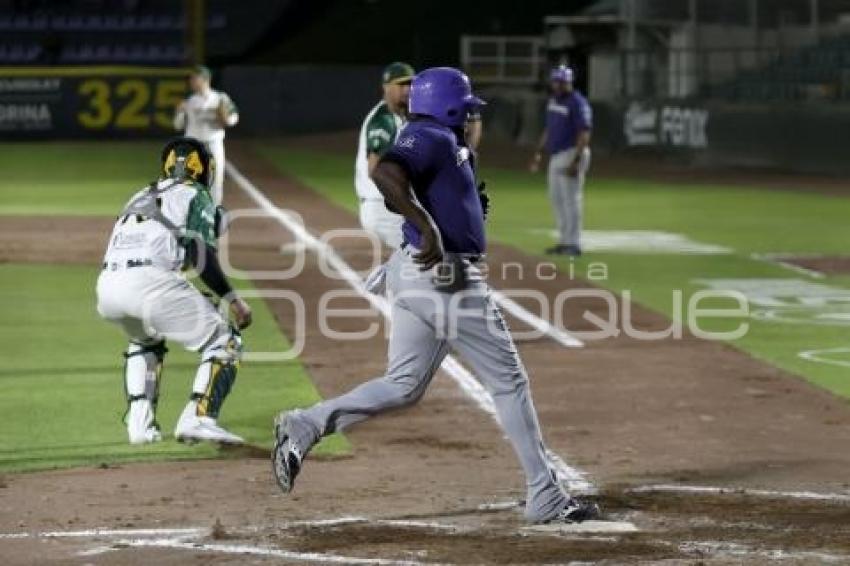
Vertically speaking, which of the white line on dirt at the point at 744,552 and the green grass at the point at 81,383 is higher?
the white line on dirt at the point at 744,552

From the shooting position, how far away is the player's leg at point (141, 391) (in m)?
10.9

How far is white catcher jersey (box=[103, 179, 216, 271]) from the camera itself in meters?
10.6

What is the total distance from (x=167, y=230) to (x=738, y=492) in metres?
3.43

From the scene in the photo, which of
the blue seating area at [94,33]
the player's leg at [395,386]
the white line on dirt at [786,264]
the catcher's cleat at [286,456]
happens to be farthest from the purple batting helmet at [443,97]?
the blue seating area at [94,33]

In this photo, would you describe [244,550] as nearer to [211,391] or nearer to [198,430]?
[198,430]

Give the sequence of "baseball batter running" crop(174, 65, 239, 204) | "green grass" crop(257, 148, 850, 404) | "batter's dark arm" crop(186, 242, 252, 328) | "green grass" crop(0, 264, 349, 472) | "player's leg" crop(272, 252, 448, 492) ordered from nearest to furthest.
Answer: "player's leg" crop(272, 252, 448, 492), "batter's dark arm" crop(186, 242, 252, 328), "green grass" crop(0, 264, 349, 472), "green grass" crop(257, 148, 850, 404), "baseball batter running" crop(174, 65, 239, 204)

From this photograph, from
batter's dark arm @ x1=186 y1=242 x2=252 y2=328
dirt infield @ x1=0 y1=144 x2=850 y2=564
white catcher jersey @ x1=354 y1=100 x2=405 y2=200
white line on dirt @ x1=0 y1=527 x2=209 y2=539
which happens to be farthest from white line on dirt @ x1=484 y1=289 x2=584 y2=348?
white line on dirt @ x1=0 y1=527 x2=209 y2=539

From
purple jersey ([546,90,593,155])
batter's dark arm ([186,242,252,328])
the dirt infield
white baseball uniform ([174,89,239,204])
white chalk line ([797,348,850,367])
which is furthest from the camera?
white baseball uniform ([174,89,239,204])

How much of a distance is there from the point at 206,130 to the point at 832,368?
13458mm

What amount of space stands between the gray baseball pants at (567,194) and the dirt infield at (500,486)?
750 cm

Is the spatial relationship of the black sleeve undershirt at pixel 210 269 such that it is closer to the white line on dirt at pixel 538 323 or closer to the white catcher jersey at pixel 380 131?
the white catcher jersey at pixel 380 131

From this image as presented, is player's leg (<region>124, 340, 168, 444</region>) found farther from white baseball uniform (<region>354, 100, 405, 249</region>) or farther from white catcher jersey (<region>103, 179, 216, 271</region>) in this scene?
white baseball uniform (<region>354, 100, 405, 249</region>)

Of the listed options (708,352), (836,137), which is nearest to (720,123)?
(836,137)

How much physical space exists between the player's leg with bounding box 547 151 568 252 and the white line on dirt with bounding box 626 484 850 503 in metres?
12.6
